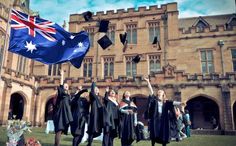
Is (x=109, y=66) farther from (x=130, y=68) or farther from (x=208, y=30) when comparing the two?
(x=208, y=30)

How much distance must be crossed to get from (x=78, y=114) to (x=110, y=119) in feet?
2.99

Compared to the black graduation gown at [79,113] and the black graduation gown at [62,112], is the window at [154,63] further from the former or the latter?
the black graduation gown at [62,112]

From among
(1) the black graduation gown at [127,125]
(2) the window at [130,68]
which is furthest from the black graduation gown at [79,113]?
(2) the window at [130,68]

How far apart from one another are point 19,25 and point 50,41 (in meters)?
1.04

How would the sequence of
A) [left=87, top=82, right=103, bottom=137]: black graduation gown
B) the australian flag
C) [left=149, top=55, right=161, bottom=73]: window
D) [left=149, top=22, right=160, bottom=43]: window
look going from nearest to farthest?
[left=87, top=82, right=103, bottom=137]: black graduation gown, the australian flag, [left=149, top=55, right=161, bottom=73]: window, [left=149, top=22, right=160, bottom=43]: window

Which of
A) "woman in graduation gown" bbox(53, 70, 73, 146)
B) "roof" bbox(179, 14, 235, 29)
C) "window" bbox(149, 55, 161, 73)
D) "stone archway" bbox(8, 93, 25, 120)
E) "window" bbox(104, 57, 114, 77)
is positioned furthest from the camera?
"roof" bbox(179, 14, 235, 29)

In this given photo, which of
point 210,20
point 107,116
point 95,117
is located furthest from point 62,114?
point 210,20

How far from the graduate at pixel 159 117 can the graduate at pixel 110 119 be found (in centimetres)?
90

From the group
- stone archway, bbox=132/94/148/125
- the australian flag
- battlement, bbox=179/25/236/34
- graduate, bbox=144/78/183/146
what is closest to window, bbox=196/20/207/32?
battlement, bbox=179/25/236/34

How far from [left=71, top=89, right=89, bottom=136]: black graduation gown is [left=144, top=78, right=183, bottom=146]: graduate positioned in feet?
5.71

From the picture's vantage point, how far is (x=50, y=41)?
7.39 m

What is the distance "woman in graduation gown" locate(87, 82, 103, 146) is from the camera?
6.18 metres

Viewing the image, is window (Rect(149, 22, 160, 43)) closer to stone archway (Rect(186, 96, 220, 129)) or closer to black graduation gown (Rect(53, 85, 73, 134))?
stone archway (Rect(186, 96, 220, 129))

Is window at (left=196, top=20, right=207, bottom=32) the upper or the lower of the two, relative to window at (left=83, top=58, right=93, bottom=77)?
upper
